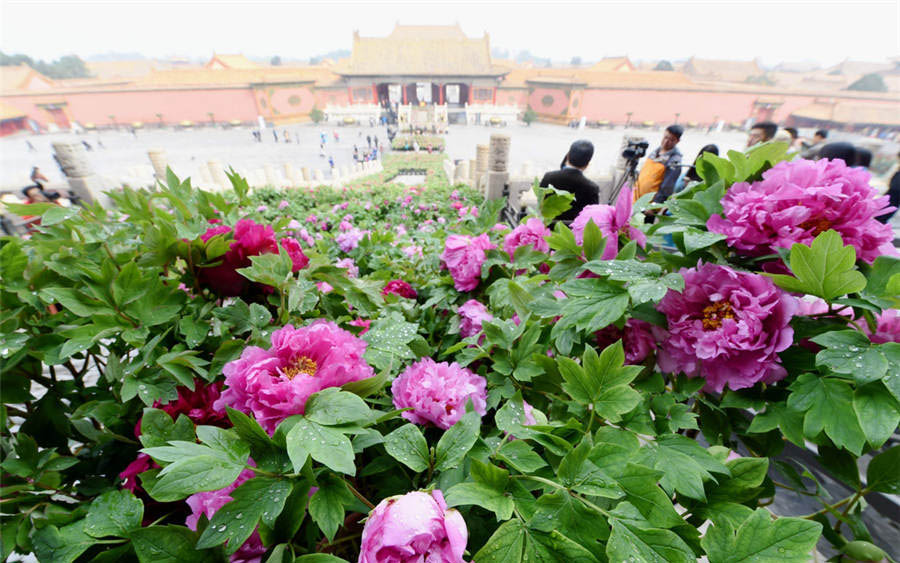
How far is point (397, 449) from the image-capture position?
44cm

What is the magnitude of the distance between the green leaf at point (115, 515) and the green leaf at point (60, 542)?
Answer: 0.06ft

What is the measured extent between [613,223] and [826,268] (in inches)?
10.9

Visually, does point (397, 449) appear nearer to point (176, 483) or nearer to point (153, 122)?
point (176, 483)

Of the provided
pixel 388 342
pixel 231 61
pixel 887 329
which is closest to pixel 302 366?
pixel 388 342

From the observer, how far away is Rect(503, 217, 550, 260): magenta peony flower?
0.82 metres

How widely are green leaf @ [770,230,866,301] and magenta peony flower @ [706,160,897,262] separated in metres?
0.04

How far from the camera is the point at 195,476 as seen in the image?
34cm

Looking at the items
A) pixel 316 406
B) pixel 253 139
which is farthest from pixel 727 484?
pixel 253 139

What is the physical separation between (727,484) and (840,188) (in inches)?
15.2

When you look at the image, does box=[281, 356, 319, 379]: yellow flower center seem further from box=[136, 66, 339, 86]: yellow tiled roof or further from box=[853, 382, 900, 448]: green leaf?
box=[136, 66, 339, 86]: yellow tiled roof

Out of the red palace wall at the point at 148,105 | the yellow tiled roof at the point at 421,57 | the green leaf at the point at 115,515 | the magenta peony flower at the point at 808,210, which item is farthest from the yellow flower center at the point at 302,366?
the red palace wall at the point at 148,105

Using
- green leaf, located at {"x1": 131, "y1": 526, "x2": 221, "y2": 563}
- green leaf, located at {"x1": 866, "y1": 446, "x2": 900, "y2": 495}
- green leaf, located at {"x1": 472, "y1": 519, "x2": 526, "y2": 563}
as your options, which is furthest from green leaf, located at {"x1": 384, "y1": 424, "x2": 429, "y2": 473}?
green leaf, located at {"x1": 866, "y1": 446, "x2": 900, "y2": 495}

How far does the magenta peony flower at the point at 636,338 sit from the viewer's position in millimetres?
563

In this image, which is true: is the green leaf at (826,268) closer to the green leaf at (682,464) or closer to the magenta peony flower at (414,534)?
the green leaf at (682,464)
